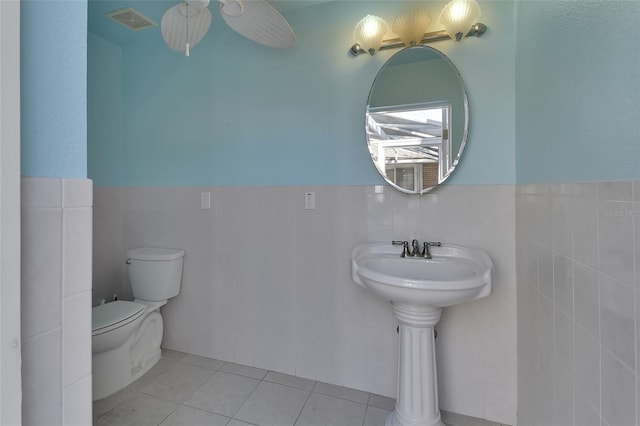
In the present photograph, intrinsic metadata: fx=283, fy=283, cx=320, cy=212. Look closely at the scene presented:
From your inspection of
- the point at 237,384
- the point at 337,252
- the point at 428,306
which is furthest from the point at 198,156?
the point at 428,306

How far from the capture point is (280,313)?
182 centimetres

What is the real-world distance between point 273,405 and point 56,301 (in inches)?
54.6

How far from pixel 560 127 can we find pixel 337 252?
3.75 ft

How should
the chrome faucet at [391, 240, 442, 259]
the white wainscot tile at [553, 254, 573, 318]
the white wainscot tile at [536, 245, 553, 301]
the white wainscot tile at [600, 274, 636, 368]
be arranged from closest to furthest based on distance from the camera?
the white wainscot tile at [600, 274, 636, 368]
the white wainscot tile at [553, 254, 573, 318]
the white wainscot tile at [536, 245, 553, 301]
the chrome faucet at [391, 240, 442, 259]

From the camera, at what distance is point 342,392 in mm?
1633

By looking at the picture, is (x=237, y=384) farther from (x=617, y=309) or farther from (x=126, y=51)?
(x=126, y=51)

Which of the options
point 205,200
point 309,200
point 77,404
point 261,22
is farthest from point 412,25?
point 77,404

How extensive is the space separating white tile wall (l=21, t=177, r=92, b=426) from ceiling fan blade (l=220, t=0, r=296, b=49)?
3.52 feet

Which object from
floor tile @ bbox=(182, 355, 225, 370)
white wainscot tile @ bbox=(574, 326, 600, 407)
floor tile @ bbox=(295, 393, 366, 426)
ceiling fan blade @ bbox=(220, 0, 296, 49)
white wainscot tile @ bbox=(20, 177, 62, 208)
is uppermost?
ceiling fan blade @ bbox=(220, 0, 296, 49)

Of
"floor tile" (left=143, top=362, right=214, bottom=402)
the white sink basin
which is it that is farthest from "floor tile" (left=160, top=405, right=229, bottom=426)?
the white sink basin

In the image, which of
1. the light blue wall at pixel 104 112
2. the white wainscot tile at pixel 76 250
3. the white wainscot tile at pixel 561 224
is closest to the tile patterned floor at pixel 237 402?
the white wainscot tile at pixel 561 224

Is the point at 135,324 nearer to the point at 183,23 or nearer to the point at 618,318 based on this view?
the point at 183,23

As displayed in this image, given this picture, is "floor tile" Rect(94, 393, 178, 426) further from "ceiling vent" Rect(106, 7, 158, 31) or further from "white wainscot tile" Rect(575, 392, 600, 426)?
"ceiling vent" Rect(106, 7, 158, 31)

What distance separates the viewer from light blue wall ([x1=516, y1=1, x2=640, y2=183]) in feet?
2.21
